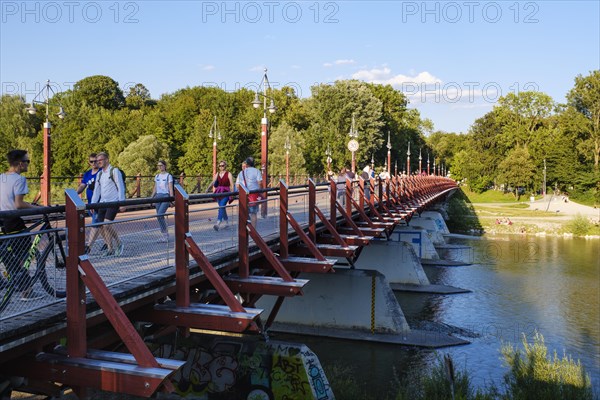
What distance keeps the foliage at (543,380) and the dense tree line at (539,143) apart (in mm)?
79420

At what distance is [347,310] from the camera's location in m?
17.8

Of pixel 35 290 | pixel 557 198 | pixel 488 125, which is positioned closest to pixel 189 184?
pixel 35 290

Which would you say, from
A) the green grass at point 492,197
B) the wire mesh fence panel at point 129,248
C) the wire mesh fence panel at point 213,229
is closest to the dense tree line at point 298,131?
the green grass at point 492,197

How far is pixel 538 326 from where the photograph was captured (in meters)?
21.6

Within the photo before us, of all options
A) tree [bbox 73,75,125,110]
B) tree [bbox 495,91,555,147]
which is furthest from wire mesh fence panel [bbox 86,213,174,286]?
tree [bbox 495,91,555,147]

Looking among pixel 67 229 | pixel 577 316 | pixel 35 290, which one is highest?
pixel 67 229

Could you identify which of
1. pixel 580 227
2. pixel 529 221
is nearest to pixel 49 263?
pixel 580 227

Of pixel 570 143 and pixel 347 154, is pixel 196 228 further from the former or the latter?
pixel 570 143

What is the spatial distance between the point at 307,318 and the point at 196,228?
394 inches

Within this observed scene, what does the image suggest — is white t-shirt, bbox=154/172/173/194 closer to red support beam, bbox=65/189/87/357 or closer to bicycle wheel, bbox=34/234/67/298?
bicycle wheel, bbox=34/234/67/298

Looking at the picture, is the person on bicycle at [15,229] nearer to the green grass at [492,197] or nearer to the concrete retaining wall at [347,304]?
the concrete retaining wall at [347,304]

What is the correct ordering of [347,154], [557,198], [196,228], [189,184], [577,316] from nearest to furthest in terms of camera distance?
1. [196,228]
2. [577,316]
3. [189,184]
4. [347,154]
5. [557,198]

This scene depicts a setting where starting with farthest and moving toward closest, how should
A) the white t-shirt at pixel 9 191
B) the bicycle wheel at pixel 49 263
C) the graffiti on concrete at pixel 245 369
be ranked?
1. the graffiti on concrete at pixel 245 369
2. the white t-shirt at pixel 9 191
3. the bicycle wheel at pixel 49 263

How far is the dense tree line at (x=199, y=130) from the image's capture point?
59.2 meters
